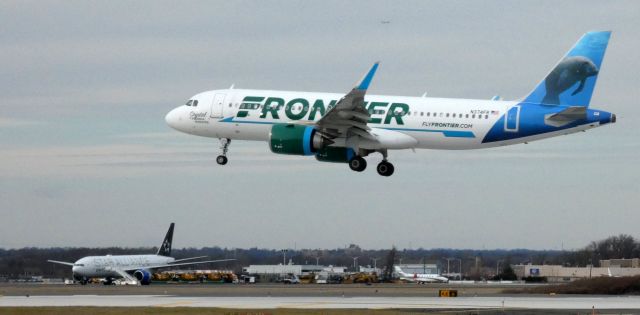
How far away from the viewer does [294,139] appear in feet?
261

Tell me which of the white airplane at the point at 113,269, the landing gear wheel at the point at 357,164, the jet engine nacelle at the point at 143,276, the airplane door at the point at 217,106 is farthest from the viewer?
the white airplane at the point at 113,269

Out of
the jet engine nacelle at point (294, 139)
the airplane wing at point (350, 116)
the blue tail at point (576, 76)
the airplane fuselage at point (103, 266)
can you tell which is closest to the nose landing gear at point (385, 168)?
the airplane wing at point (350, 116)

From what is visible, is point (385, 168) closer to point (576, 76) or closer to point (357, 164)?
point (357, 164)

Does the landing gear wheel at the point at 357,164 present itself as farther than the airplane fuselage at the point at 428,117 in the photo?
Yes

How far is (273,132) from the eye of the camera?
8000 cm

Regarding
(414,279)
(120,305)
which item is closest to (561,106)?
(120,305)

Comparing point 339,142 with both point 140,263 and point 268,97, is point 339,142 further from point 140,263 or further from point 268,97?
point 140,263

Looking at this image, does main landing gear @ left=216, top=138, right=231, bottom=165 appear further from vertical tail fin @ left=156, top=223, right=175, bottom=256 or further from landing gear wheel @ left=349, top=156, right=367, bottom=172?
vertical tail fin @ left=156, top=223, right=175, bottom=256

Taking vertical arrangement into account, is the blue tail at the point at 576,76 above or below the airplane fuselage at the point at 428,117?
above

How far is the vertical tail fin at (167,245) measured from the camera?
16225 centimetres

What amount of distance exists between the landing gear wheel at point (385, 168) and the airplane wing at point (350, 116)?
3.77 m

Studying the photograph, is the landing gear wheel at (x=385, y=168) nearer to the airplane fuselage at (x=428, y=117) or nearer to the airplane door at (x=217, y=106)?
the airplane fuselage at (x=428, y=117)

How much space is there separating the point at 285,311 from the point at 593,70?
35.3 meters

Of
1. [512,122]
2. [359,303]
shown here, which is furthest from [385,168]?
[359,303]
